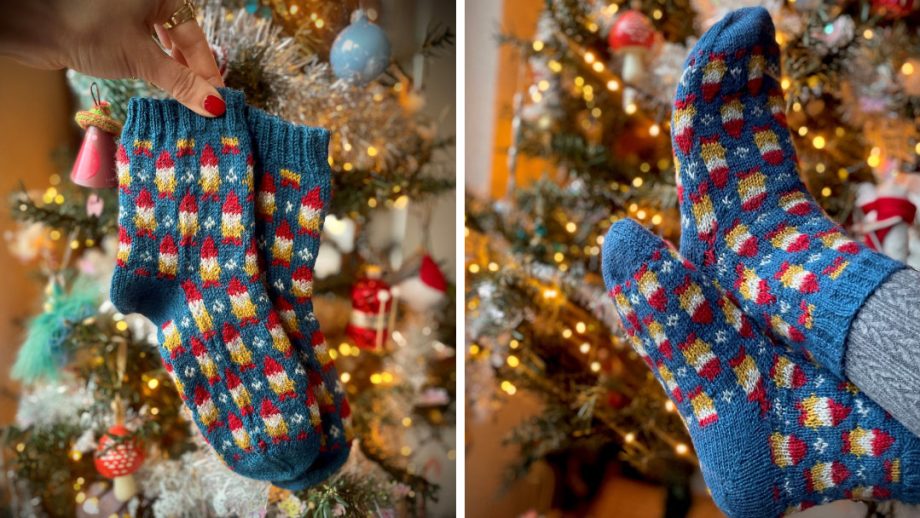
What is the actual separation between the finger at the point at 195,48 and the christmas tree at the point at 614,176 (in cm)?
84

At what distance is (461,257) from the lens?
1.20m

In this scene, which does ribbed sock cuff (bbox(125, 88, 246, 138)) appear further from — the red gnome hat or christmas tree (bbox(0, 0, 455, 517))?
the red gnome hat

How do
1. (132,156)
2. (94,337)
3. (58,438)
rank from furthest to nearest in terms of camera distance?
(58,438)
(94,337)
(132,156)

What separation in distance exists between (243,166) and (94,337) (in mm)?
766

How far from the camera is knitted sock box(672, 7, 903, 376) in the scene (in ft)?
2.39

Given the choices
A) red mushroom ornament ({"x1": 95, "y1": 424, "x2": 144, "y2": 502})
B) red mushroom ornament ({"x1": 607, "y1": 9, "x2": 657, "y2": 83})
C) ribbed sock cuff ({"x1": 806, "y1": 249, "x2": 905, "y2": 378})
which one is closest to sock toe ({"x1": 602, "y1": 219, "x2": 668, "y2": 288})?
ribbed sock cuff ({"x1": 806, "y1": 249, "x2": 905, "y2": 378})

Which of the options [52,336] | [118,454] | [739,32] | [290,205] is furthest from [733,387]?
[52,336]

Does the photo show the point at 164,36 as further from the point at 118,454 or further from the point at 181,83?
the point at 118,454

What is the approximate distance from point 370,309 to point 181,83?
0.81 m

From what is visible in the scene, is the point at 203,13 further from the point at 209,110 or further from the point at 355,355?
the point at 355,355

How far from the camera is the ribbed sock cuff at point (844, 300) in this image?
2.05 feet

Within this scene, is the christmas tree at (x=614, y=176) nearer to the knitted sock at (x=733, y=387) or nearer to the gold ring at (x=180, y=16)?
the knitted sock at (x=733, y=387)

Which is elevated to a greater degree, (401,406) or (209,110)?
(209,110)

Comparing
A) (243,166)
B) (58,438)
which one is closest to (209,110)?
(243,166)
